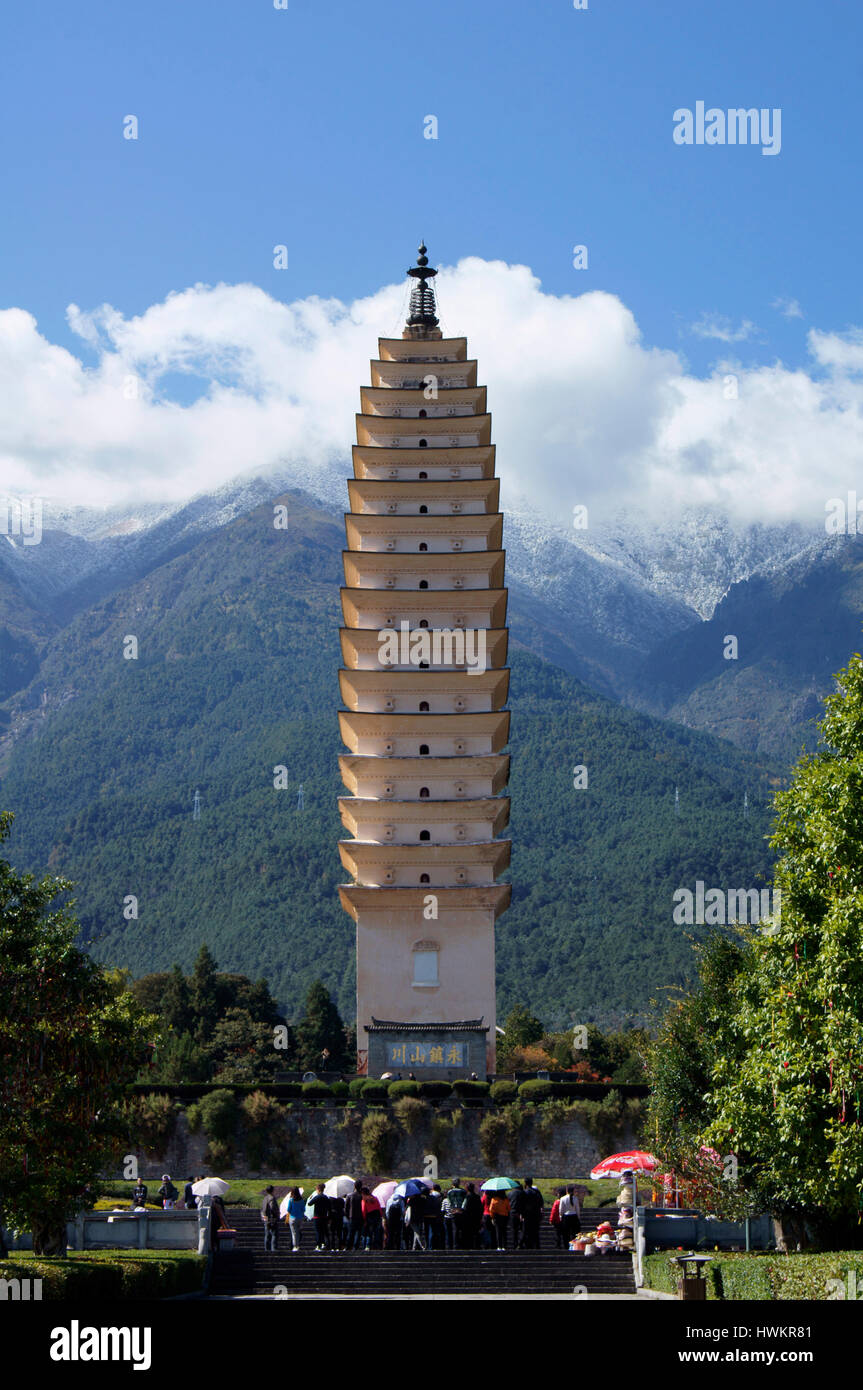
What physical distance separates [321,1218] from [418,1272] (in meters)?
2.74

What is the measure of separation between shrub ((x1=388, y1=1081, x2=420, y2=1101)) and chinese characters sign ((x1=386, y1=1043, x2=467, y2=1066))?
9.33ft

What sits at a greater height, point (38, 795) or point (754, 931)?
point (38, 795)

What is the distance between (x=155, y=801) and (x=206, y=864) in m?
13.7

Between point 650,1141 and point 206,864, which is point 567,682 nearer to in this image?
point 206,864

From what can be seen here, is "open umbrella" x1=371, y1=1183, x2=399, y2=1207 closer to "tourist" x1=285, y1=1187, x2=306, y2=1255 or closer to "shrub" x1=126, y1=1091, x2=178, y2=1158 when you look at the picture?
"tourist" x1=285, y1=1187, x2=306, y2=1255

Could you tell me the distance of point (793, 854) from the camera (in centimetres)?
2220

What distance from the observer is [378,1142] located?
39281 mm

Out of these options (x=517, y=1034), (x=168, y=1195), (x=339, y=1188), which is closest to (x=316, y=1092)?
(x=168, y=1195)

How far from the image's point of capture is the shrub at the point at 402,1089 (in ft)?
132

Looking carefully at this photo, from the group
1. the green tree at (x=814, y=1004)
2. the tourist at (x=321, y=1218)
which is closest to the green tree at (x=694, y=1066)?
the green tree at (x=814, y=1004)

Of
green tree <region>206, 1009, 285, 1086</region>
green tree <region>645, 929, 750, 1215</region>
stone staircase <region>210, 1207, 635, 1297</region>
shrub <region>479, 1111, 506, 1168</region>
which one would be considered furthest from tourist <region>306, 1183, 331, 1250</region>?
green tree <region>206, 1009, 285, 1086</region>

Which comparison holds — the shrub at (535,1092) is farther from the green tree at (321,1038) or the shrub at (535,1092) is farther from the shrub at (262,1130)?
the green tree at (321,1038)

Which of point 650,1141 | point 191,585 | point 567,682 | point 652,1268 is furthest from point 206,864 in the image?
point 652,1268
